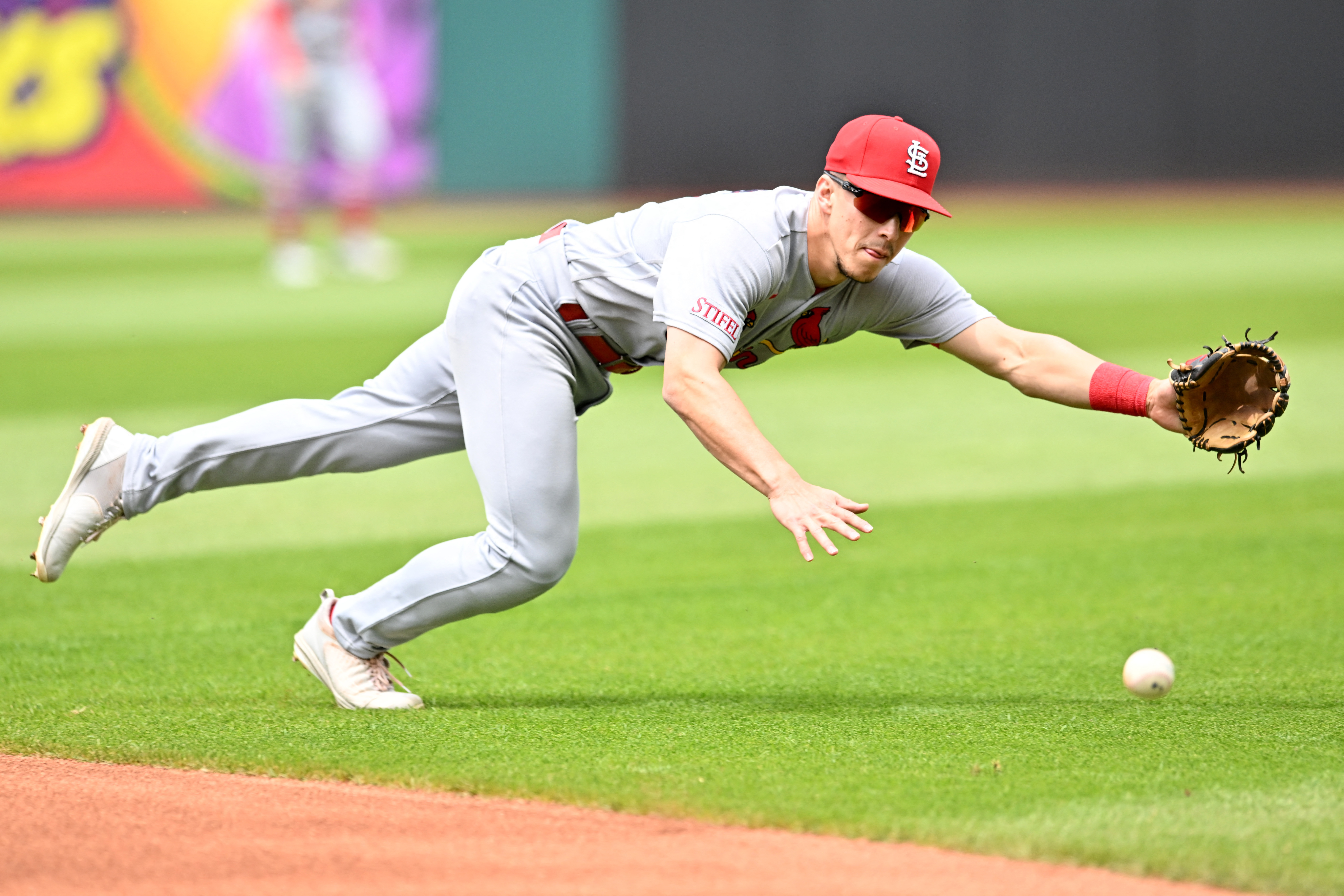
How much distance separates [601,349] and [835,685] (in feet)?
4.22

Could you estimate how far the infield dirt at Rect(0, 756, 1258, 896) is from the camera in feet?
10.9

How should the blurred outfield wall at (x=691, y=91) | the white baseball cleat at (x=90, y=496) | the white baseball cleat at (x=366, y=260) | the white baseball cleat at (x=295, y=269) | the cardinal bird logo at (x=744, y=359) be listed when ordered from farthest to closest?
the blurred outfield wall at (x=691, y=91) → the white baseball cleat at (x=366, y=260) → the white baseball cleat at (x=295, y=269) → the white baseball cleat at (x=90, y=496) → the cardinal bird logo at (x=744, y=359)

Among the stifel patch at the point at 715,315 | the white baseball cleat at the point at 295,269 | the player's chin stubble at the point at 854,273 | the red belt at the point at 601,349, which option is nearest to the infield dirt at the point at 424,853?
the stifel patch at the point at 715,315

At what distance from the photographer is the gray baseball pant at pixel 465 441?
14.8 feet

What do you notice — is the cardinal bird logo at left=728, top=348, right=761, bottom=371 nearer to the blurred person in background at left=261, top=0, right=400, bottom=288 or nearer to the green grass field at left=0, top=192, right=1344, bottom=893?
the green grass field at left=0, top=192, right=1344, bottom=893

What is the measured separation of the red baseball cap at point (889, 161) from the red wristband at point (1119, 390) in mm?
777

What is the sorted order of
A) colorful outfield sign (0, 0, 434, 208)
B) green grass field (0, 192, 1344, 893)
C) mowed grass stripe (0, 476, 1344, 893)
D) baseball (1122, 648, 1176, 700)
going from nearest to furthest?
1. mowed grass stripe (0, 476, 1344, 893)
2. green grass field (0, 192, 1344, 893)
3. baseball (1122, 648, 1176, 700)
4. colorful outfield sign (0, 0, 434, 208)

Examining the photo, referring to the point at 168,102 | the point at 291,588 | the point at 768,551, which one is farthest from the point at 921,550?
the point at 168,102

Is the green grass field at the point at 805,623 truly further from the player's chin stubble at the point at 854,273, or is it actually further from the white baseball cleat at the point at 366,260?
the white baseball cleat at the point at 366,260

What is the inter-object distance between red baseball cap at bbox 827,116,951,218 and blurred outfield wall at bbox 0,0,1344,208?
20.4m

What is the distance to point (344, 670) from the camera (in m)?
4.77

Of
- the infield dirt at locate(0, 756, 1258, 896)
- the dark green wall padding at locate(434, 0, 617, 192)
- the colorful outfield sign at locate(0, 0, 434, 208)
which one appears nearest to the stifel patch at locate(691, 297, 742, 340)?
the infield dirt at locate(0, 756, 1258, 896)

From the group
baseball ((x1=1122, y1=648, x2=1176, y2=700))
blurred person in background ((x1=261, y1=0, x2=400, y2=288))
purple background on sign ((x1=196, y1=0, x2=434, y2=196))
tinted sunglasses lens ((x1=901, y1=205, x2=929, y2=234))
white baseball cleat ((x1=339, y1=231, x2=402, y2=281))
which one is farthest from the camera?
purple background on sign ((x1=196, y1=0, x2=434, y2=196))

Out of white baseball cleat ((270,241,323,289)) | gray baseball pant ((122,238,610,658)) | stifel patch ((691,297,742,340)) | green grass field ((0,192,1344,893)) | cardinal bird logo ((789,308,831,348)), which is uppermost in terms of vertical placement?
stifel patch ((691,297,742,340))
